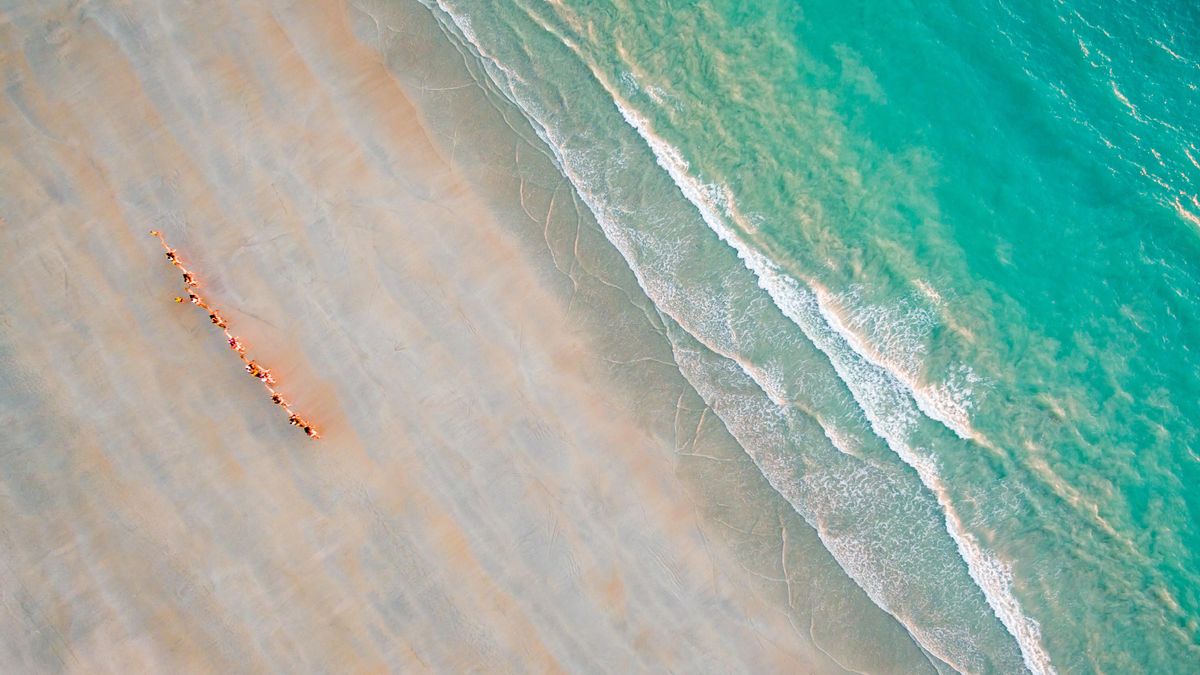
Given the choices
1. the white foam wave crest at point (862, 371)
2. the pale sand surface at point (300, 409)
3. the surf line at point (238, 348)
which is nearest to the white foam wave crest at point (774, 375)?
the white foam wave crest at point (862, 371)

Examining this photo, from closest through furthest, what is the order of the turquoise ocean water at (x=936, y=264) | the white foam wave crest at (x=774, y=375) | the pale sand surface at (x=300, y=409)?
1. the pale sand surface at (x=300, y=409)
2. the white foam wave crest at (x=774, y=375)
3. the turquoise ocean water at (x=936, y=264)

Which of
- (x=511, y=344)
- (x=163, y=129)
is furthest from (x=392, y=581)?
(x=163, y=129)

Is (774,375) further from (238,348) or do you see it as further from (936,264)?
(238,348)

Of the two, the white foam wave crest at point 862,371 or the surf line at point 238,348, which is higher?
the surf line at point 238,348

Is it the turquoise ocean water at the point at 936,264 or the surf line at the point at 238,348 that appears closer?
the surf line at the point at 238,348

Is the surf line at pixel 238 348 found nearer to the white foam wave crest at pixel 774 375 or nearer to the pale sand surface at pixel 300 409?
the pale sand surface at pixel 300 409

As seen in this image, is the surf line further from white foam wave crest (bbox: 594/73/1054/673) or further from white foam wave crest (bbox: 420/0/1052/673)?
white foam wave crest (bbox: 594/73/1054/673)

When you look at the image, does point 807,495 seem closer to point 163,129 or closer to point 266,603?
point 266,603
